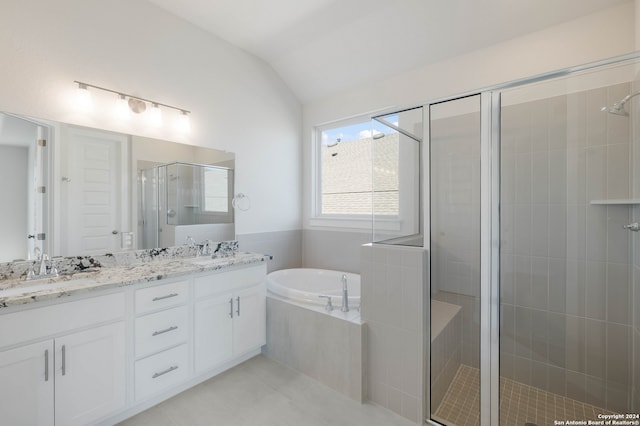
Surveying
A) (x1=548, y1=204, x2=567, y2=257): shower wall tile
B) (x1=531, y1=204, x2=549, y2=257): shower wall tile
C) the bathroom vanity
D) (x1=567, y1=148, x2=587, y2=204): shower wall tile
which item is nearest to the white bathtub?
the bathroom vanity

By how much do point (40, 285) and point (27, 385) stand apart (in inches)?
21.8

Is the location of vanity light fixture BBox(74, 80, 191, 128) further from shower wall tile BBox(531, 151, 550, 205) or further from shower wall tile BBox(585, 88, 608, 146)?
shower wall tile BBox(585, 88, 608, 146)

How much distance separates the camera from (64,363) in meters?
1.54

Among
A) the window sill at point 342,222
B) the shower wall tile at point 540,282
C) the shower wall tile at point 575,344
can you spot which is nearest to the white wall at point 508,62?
the window sill at point 342,222

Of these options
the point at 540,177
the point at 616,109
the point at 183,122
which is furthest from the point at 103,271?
the point at 616,109

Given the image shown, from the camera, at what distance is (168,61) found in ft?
8.33

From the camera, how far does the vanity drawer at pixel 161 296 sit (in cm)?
184

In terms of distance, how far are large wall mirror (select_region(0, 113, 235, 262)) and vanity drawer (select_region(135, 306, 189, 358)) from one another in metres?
0.72

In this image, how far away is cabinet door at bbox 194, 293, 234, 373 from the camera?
2139 mm

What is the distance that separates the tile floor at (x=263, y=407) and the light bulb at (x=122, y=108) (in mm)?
2108

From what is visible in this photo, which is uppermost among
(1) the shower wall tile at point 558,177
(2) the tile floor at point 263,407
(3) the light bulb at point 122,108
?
(3) the light bulb at point 122,108

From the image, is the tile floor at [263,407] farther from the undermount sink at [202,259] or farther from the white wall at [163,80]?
the white wall at [163,80]

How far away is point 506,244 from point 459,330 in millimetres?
668

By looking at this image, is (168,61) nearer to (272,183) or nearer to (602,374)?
(272,183)
